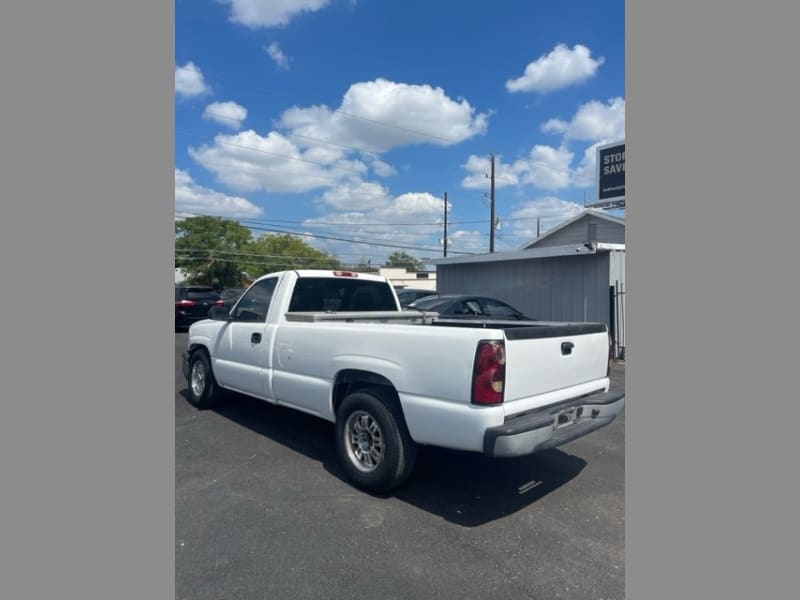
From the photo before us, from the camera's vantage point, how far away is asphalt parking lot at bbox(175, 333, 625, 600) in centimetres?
289

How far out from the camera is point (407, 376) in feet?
12.4

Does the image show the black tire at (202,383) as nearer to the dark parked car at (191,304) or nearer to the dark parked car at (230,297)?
the dark parked car at (230,297)

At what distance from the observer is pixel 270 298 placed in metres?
5.66

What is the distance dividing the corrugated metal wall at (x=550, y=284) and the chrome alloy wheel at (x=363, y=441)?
9492 millimetres

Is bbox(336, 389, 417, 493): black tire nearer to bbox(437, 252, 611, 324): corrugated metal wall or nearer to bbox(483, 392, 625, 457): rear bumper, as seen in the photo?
bbox(483, 392, 625, 457): rear bumper

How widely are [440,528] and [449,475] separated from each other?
3.42ft

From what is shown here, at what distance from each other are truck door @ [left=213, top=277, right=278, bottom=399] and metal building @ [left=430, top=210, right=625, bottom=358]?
8.65 m

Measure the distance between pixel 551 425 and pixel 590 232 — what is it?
19849mm

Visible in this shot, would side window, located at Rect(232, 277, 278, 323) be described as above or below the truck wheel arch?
→ above

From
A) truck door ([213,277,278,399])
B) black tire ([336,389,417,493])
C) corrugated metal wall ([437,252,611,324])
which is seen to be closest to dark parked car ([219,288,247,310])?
corrugated metal wall ([437,252,611,324])

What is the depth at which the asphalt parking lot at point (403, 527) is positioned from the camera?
9.50 ft

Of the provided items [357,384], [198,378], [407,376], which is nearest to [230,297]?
[198,378]

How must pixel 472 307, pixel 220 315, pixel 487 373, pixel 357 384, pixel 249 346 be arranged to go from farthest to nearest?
pixel 472 307, pixel 220 315, pixel 249 346, pixel 357 384, pixel 487 373

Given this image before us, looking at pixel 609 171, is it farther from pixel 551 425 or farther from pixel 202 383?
pixel 551 425
